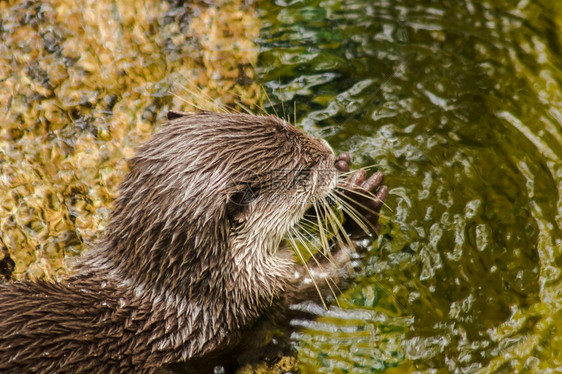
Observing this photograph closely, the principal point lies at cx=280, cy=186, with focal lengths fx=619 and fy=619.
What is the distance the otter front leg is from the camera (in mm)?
2678

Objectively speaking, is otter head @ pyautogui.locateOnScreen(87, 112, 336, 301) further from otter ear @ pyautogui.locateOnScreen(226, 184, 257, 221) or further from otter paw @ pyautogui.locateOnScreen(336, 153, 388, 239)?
otter paw @ pyautogui.locateOnScreen(336, 153, 388, 239)

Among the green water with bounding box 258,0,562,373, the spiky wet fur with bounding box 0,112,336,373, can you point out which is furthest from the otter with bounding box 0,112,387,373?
the green water with bounding box 258,0,562,373

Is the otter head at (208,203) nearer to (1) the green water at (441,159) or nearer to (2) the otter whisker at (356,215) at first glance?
(2) the otter whisker at (356,215)

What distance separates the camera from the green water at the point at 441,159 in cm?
273

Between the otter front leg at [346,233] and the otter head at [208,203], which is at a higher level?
the otter head at [208,203]

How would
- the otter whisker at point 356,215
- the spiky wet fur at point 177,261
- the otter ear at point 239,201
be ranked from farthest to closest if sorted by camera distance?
the otter whisker at point 356,215 < the otter ear at point 239,201 < the spiky wet fur at point 177,261

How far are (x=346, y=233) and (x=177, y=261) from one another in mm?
850

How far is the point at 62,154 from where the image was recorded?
11.2ft

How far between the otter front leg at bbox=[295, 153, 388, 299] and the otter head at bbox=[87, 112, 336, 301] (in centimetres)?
19

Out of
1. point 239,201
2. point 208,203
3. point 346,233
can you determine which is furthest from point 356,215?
point 208,203

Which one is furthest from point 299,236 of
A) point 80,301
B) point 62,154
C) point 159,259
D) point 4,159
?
point 4,159

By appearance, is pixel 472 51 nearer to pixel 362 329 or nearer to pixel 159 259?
pixel 362 329

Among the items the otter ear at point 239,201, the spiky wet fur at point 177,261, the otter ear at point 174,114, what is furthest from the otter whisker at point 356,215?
the otter ear at point 174,114

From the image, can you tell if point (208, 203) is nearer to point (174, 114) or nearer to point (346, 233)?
point (174, 114)
